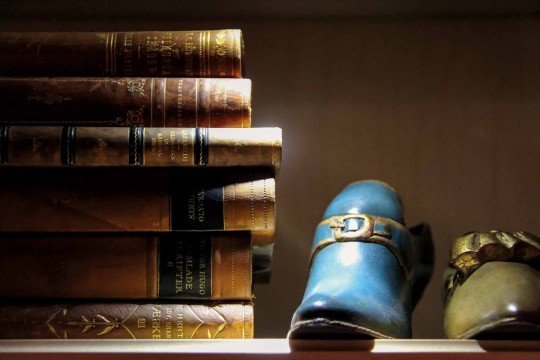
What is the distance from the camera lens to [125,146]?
603mm

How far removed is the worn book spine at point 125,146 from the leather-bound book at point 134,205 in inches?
0.8

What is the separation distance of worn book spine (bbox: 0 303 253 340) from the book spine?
0.73 feet

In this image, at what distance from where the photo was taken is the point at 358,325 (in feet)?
1.74

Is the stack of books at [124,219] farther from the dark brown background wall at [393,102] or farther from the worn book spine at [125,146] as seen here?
the dark brown background wall at [393,102]

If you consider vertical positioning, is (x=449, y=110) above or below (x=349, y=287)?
above

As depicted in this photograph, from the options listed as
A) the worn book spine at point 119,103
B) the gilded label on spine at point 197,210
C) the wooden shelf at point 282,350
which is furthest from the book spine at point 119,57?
the wooden shelf at point 282,350

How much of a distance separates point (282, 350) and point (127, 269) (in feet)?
0.58

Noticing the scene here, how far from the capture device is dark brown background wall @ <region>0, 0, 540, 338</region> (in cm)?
85

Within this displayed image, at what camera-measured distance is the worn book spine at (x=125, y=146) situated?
60 cm

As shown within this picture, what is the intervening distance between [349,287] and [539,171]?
40 cm

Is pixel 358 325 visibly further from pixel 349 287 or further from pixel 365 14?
pixel 365 14

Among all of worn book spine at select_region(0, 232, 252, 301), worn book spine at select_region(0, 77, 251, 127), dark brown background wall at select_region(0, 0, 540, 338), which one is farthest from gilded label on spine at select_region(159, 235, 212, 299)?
dark brown background wall at select_region(0, 0, 540, 338)

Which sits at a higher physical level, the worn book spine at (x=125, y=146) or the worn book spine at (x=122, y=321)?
the worn book spine at (x=125, y=146)

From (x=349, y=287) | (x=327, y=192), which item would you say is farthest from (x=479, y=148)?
(x=349, y=287)
